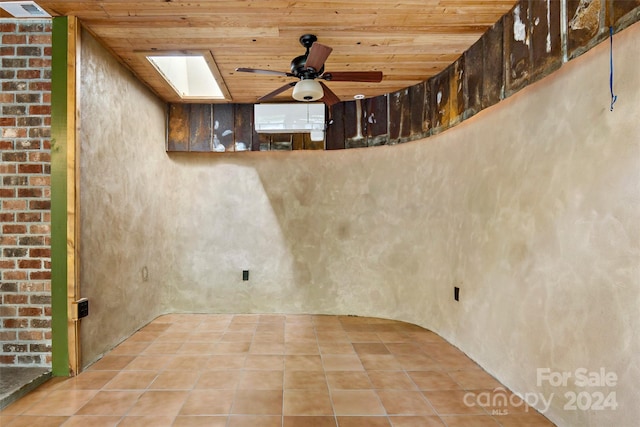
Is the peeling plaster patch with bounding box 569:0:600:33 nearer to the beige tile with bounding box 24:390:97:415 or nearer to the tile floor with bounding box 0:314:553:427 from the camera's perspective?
the tile floor with bounding box 0:314:553:427

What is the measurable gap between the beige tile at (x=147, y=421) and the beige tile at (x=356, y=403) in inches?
40.4

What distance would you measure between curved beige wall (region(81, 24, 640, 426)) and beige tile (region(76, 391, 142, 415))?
0.63m

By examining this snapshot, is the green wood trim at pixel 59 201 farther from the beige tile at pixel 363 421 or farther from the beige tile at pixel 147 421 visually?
the beige tile at pixel 363 421

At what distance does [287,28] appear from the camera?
8.67 feet

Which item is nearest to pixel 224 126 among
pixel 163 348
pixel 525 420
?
pixel 163 348

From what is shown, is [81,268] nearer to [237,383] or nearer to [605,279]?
[237,383]

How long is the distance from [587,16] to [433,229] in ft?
7.38

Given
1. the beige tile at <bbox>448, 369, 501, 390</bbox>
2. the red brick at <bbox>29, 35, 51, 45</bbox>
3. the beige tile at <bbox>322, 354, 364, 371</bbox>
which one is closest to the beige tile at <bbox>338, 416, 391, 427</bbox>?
the beige tile at <bbox>322, 354, 364, 371</bbox>

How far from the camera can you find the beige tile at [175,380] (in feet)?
8.09

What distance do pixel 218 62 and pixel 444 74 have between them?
2.19m

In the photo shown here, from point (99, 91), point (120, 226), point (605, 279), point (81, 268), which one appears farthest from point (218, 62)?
point (605, 279)

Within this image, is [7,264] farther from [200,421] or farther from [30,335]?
[200,421]

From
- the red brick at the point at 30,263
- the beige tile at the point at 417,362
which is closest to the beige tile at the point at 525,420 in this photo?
the beige tile at the point at 417,362

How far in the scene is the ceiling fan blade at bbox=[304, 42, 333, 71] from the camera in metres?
2.36
